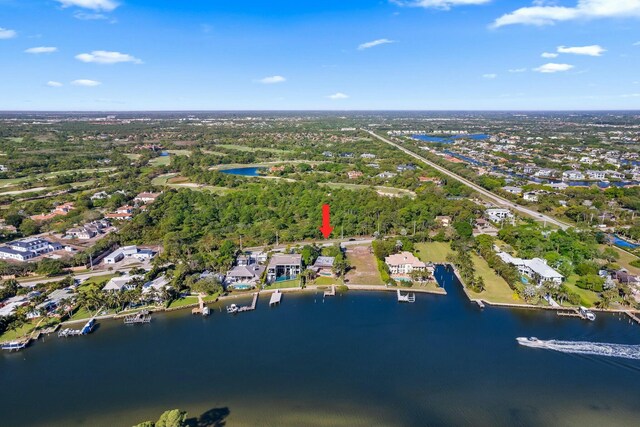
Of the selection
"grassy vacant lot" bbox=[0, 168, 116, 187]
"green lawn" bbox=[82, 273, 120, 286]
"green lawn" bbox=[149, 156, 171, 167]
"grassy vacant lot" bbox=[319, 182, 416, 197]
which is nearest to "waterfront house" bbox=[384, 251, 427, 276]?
"green lawn" bbox=[82, 273, 120, 286]

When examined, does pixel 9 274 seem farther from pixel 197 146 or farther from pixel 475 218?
pixel 197 146

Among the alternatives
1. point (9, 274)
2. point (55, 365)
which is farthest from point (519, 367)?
point (9, 274)

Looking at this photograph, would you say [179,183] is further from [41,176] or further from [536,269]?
[536,269]

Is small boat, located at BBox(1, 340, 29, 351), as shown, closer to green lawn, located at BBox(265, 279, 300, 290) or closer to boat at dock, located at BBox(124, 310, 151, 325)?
boat at dock, located at BBox(124, 310, 151, 325)

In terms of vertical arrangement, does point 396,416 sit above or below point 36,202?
below

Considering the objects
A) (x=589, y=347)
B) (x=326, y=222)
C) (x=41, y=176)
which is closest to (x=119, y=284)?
(x=326, y=222)

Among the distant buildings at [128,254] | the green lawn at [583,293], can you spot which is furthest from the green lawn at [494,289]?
the distant buildings at [128,254]
